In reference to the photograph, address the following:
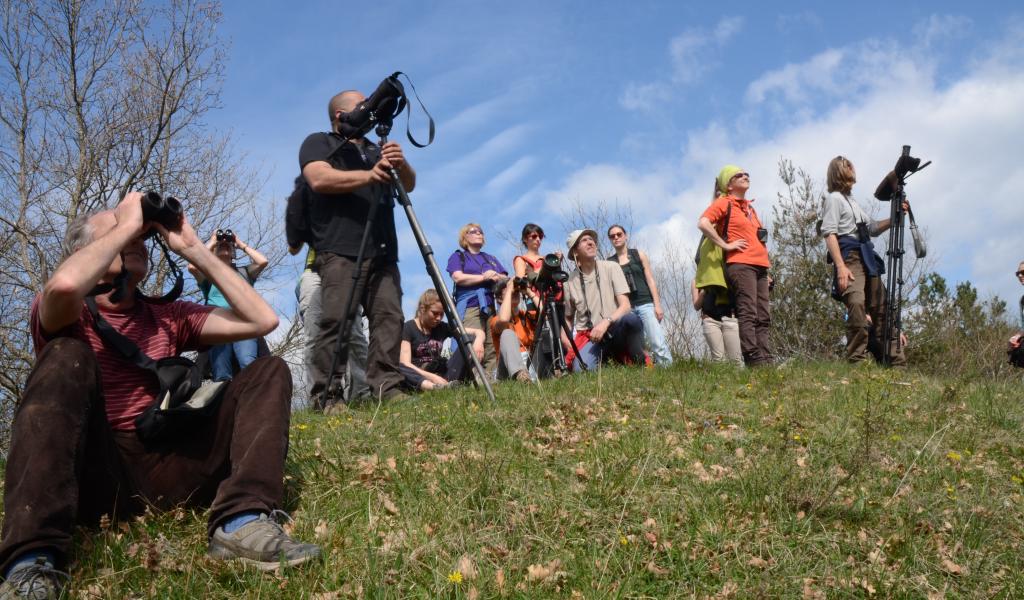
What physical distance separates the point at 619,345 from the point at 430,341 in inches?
79.6

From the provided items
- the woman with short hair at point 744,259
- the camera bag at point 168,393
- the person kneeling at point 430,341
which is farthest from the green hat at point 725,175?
the camera bag at point 168,393

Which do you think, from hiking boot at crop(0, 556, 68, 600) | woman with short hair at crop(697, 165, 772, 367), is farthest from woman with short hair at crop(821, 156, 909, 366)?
hiking boot at crop(0, 556, 68, 600)

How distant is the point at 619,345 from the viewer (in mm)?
7449

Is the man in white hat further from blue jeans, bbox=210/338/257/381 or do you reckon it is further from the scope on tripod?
blue jeans, bbox=210/338/257/381

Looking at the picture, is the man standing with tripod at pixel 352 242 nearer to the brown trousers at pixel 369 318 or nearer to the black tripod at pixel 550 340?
the brown trousers at pixel 369 318

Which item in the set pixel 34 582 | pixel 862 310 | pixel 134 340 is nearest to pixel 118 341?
pixel 134 340

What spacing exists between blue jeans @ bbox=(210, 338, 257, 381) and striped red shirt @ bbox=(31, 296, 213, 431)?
3.08 metres

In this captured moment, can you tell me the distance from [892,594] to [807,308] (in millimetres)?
18115

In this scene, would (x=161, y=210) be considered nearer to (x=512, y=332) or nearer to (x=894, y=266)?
(x=512, y=332)

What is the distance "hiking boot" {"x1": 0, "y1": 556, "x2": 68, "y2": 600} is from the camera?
84.7 inches

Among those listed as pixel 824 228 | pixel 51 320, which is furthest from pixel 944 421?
pixel 51 320

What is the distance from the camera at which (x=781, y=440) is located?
4117 millimetres

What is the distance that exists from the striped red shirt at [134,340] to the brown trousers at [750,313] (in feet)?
17.1

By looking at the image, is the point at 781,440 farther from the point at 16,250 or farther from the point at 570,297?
the point at 16,250
